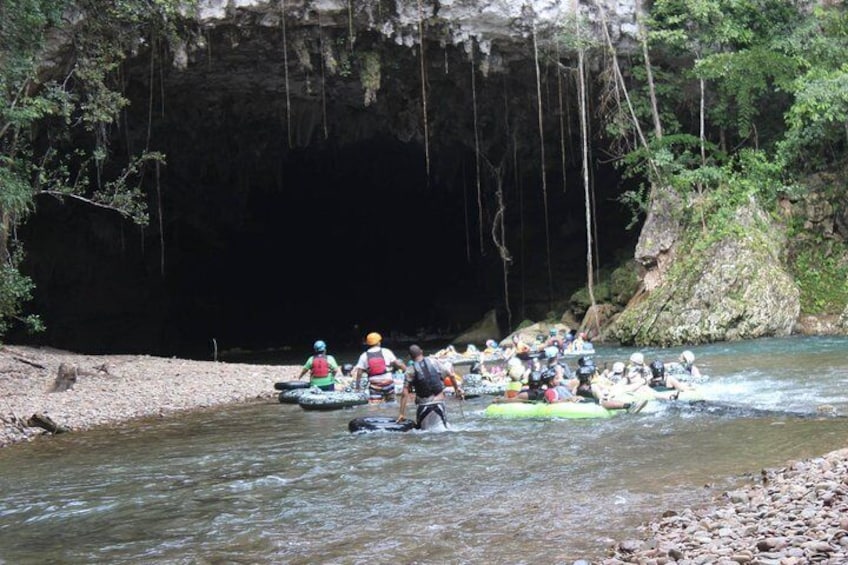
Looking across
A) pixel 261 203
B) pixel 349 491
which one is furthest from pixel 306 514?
pixel 261 203

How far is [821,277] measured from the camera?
20047mm

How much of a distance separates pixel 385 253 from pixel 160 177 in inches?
472

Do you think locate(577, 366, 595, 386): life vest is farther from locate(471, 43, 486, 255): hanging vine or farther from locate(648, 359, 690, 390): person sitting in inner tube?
locate(471, 43, 486, 255): hanging vine

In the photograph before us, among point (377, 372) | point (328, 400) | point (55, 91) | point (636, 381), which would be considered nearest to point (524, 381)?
point (636, 381)

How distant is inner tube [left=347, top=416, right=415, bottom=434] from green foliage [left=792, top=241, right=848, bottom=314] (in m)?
13.5

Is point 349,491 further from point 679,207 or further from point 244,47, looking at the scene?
point 679,207

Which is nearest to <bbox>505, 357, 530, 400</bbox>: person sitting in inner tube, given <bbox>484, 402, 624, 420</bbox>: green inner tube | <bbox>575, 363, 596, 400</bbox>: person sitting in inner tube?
<bbox>575, 363, 596, 400</bbox>: person sitting in inner tube

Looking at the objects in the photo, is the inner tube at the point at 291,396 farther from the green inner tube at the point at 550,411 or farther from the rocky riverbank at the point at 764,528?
the rocky riverbank at the point at 764,528

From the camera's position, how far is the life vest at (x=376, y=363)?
12842mm

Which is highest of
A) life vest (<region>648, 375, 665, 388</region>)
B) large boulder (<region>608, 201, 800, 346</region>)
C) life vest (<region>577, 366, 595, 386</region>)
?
large boulder (<region>608, 201, 800, 346</region>)

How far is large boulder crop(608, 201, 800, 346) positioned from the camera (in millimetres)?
18891

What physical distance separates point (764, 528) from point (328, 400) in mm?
8555

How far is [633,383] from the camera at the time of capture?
37.5 ft

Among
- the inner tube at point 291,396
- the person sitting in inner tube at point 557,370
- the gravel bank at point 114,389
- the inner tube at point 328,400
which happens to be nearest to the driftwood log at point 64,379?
the gravel bank at point 114,389
